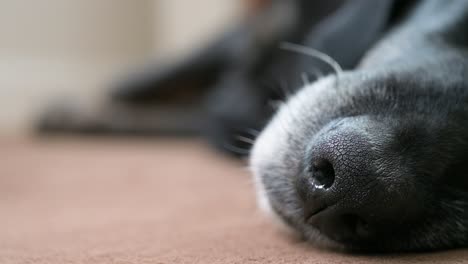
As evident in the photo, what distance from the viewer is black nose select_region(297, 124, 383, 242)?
2.06 feet

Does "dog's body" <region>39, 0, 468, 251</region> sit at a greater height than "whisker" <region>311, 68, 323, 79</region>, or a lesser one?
lesser

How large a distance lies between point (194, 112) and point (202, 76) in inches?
6.0

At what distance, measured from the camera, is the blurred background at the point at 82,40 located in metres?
3.18

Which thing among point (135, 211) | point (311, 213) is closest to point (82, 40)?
point (135, 211)

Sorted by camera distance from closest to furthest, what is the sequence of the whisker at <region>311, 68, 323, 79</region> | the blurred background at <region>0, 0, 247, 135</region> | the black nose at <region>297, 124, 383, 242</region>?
the black nose at <region>297, 124, 383, 242</region>, the whisker at <region>311, 68, 323, 79</region>, the blurred background at <region>0, 0, 247, 135</region>

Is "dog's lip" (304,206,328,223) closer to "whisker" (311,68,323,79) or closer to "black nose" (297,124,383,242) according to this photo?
"black nose" (297,124,383,242)

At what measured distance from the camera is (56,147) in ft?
6.67

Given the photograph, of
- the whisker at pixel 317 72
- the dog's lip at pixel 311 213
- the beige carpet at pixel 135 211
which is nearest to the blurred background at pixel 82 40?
the beige carpet at pixel 135 211

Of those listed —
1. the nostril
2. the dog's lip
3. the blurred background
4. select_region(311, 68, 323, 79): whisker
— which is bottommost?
the dog's lip

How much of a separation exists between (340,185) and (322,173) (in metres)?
0.04

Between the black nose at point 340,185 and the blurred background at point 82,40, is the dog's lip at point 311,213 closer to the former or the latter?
the black nose at point 340,185

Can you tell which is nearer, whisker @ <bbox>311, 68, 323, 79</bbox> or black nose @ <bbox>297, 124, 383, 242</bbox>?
black nose @ <bbox>297, 124, 383, 242</bbox>

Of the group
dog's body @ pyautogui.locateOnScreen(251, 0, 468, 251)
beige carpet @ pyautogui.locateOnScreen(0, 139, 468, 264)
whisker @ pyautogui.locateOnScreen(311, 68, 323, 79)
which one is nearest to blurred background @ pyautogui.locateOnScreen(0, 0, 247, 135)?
beige carpet @ pyautogui.locateOnScreen(0, 139, 468, 264)

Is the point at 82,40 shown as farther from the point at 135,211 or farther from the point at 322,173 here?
the point at 322,173
